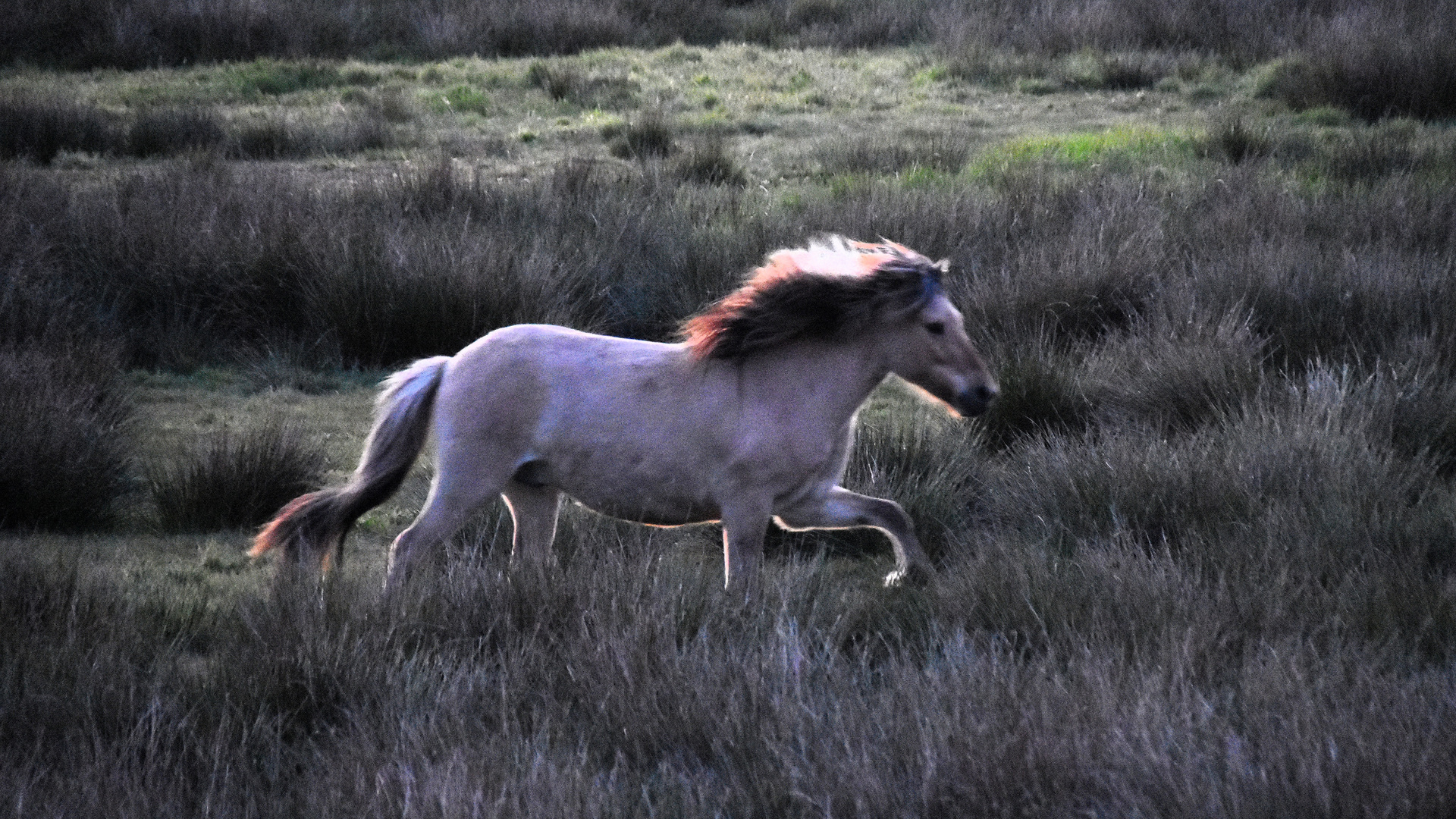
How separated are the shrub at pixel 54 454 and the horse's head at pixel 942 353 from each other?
3.16m

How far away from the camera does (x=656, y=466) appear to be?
4.16 meters

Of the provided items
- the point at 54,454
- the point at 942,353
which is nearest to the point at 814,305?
the point at 942,353

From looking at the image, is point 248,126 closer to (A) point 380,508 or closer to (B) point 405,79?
(B) point 405,79

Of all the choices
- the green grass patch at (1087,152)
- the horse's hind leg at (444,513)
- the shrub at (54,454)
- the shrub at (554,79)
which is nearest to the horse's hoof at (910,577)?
the horse's hind leg at (444,513)

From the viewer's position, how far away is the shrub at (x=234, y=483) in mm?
5461

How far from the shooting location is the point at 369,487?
4355 mm

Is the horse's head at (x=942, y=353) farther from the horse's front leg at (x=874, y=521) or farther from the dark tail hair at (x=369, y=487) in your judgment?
the dark tail hair at (x=369, y=487)

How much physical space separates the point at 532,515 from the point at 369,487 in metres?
0.51

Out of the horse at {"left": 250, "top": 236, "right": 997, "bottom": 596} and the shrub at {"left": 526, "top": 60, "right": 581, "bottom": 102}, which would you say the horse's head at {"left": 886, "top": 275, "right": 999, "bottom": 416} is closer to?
the horse at {"left": 250, "top": 236, "right": 997, "bottom": 596}

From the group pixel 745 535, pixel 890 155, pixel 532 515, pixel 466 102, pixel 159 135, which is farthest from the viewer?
pixel 466 102

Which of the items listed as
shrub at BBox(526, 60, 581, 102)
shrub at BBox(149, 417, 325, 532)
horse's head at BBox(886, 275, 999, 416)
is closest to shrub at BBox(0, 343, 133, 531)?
shrub at BBox(149, 417, 325, 532)

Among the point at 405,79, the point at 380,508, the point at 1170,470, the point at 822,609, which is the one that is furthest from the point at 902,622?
the point at 405,79

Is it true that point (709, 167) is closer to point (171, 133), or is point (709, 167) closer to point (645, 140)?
point (645, 140)

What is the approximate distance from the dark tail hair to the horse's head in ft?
4.66
